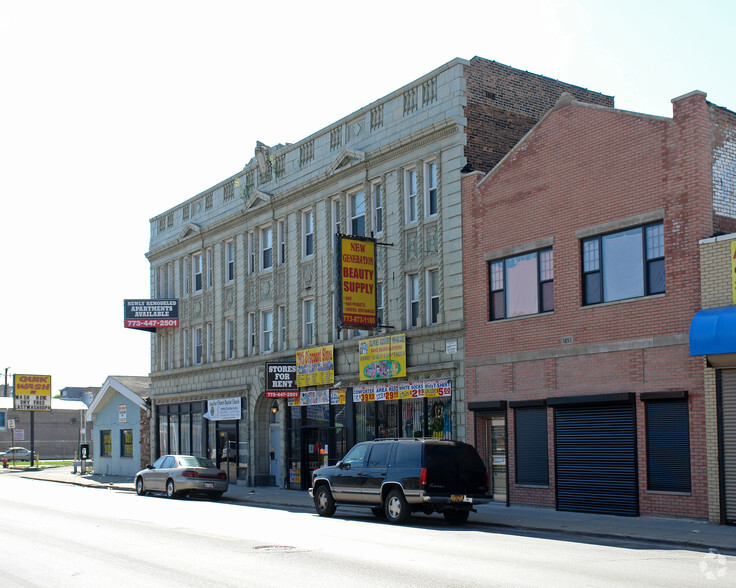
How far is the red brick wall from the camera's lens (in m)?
26.5

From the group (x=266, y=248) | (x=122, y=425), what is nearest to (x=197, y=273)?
(x=266, y=248)

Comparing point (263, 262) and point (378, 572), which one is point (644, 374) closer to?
point (378, 572)

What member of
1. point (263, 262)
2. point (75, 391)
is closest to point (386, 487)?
point (263, 262)

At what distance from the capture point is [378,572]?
1177 cm

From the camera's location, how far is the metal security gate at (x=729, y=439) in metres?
18.0

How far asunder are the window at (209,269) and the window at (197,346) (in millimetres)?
2518

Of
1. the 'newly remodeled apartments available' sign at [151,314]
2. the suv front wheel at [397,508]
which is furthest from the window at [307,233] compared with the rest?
the suv front wheel at [397,508]

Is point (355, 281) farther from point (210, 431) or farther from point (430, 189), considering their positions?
point (210, 431)

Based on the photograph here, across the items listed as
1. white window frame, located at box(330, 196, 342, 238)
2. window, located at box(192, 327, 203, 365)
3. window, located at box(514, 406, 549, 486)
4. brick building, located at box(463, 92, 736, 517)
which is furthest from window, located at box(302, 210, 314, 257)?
window, located at box(514, 406, 549, 486)

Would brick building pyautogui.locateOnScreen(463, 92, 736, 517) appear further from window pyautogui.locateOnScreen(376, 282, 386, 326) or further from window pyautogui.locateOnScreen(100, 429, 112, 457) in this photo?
window pyautogui.locateOnScreen(100, 429, 112, 457)

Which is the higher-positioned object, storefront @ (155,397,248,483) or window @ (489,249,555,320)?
window @ (489,249,555,320)

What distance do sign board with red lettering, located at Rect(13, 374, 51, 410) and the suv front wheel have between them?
53.0 metres

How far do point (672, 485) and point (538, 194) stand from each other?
800 cm

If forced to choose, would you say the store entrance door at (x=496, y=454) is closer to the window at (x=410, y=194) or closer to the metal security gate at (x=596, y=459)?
the metal security gate at (x=596, y=459)
